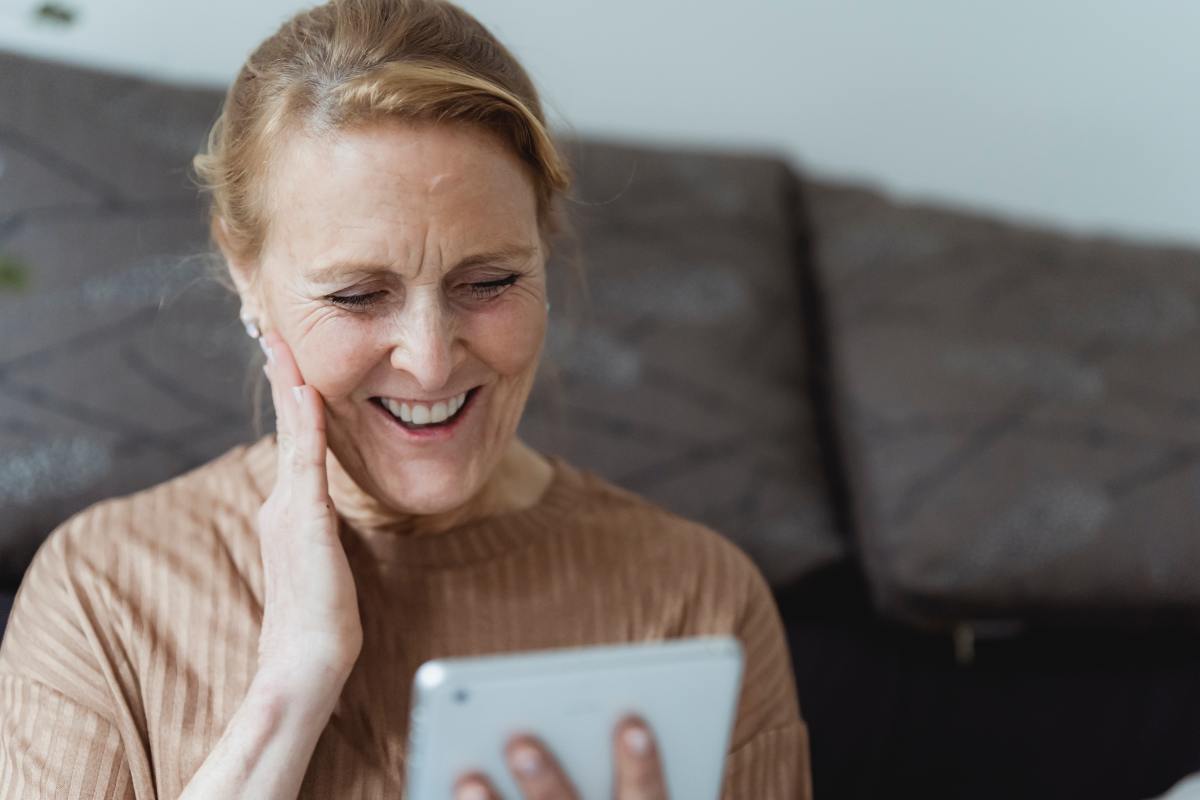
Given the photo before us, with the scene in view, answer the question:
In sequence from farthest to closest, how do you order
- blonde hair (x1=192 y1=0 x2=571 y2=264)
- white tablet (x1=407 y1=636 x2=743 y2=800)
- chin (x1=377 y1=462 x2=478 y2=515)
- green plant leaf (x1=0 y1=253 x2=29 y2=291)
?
1. chin (x1=377 y1=462 x2=478 y2=515)
2. blonde hair (x1=192 y1=0 x2=571 y2=264)
3. white tablet (x1=407 y1=636 x2=743 y2=800)
4. green plant leaf (x1=0 y1=253 x2=29 y2=291)

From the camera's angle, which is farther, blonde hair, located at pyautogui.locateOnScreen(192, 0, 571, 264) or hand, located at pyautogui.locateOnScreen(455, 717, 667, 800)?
blonde hair, located at pyautogui.locateOnScreen(192, 0, 571, 264)

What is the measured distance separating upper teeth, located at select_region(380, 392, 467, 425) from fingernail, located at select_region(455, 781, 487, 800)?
0.37 metres

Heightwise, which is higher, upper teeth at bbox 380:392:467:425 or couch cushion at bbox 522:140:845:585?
upper teeth at bbox 380:392:467:425

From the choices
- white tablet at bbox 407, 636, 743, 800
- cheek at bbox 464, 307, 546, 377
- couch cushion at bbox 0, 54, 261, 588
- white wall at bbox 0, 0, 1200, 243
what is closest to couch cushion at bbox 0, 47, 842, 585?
couch cushion at bbox 0, 54, 261, 588

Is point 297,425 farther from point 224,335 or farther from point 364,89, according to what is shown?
point 224,335

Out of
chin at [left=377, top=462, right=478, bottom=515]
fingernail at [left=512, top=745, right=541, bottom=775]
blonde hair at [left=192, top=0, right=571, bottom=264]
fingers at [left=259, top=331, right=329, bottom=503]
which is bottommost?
fingernail at [left=512, top=745, right=541, bottom=775]

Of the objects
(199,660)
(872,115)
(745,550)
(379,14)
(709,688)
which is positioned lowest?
(745,550)

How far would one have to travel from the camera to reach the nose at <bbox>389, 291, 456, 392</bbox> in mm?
1025

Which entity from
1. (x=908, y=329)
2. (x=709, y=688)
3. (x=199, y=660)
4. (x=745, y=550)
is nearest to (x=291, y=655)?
(x=199, y=660)

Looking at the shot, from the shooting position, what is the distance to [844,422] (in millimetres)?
1823

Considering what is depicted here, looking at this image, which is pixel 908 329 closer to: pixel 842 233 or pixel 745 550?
pixel 842 233

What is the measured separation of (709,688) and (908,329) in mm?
1098

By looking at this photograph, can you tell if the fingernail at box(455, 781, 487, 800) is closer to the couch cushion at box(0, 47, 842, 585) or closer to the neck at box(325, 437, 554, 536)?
the neck at box(325, 437, 554, 536)

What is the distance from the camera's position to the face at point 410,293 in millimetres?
995
